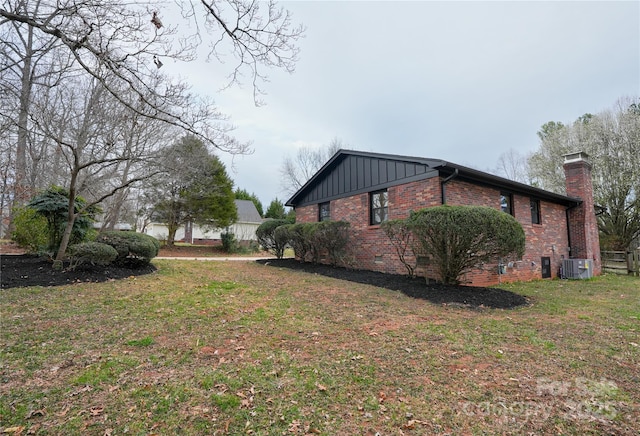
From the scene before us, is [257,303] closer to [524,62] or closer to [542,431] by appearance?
[542,431]

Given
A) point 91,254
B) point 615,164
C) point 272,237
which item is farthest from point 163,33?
point 615,164

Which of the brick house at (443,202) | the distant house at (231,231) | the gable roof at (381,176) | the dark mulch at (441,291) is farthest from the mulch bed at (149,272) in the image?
the distant house at (231,231)

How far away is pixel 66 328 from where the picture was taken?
3754 millimetres

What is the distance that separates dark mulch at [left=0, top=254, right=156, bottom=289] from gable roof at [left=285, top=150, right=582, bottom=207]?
6950 mm

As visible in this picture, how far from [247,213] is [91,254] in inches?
967

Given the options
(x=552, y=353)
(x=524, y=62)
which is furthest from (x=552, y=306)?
(x=524, y=62)

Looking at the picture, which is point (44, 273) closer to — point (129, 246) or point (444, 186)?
point (129, 246)

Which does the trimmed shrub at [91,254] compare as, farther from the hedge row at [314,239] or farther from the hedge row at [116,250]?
the hedge row at [314,239]

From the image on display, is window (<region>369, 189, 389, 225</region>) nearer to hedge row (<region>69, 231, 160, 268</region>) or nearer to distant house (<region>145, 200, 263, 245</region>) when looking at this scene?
hedge row (<region>69, 231, 160, 268</region>)

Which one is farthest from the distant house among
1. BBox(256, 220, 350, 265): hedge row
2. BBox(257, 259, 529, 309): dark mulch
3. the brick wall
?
BBox(257, 259, 529, 309): dark mulch

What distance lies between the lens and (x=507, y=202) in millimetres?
9445

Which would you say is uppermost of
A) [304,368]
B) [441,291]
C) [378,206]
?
[378,206]

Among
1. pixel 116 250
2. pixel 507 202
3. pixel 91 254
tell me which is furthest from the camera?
pixel 507 202

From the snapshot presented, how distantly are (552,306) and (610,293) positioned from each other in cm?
315
